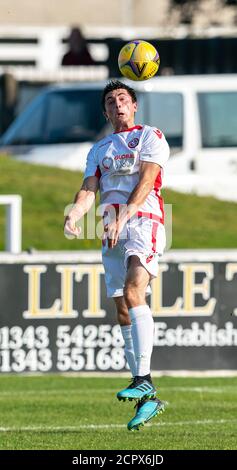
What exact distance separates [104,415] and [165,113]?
885cm

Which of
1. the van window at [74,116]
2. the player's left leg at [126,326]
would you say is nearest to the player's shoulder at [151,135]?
the player's left leg at [126,326]

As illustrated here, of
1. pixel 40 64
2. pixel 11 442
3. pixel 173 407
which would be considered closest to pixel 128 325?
pixel 11 442

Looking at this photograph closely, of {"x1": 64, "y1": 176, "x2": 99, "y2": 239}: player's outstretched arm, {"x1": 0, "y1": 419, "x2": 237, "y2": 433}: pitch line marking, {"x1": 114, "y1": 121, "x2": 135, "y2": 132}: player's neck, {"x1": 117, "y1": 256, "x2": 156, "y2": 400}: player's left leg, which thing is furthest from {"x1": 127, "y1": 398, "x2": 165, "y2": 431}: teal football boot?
{"x1": 114, "y1": 121, "x2": 135, "y2": 132}: player's neck

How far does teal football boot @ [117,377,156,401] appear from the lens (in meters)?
10.4

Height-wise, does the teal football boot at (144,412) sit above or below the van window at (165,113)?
below

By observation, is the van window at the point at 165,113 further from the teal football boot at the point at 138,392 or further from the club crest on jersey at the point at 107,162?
the teal football boot at the point at 138,392

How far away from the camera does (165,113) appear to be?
21.1m

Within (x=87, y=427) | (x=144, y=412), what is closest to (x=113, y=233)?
(x=144, y=412)

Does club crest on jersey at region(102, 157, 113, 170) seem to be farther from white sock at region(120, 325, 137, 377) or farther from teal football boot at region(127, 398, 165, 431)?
teal football boot at region(127, 398, 165, 431)

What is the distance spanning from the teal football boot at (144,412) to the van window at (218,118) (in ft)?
36.6

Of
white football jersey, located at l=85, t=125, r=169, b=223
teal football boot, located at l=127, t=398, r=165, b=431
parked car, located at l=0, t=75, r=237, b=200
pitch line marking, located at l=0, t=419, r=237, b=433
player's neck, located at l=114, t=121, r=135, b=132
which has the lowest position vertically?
pitch line marking, located at l=0, t=419, r=237, b=433

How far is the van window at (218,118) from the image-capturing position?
21469 mm

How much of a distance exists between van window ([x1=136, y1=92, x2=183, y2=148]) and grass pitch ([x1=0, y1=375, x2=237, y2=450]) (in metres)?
6.14

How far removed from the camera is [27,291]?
1528 cm
